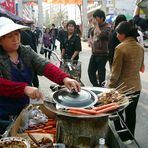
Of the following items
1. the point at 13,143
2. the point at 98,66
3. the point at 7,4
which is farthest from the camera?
the point at 7,4

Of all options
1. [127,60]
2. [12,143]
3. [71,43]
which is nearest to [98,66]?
[71,43]

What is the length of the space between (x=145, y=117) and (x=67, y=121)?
13.5 ft

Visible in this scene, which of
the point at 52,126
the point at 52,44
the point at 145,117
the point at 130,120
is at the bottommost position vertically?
the point at 52,44

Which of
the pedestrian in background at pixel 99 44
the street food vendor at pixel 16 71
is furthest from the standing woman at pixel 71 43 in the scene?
the street food vendor at pixel 16 71

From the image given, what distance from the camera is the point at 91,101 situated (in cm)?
288

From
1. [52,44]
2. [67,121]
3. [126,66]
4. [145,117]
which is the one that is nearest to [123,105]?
[67,121]

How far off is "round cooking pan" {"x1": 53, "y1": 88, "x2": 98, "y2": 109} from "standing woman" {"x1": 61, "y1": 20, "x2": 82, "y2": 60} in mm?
4812

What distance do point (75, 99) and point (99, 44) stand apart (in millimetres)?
5140

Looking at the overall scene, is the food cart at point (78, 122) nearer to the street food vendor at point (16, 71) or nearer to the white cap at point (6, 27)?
the street food vendor at point (16, 71)

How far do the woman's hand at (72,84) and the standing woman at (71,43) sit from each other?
4614 mm

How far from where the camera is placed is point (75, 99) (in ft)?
9.27

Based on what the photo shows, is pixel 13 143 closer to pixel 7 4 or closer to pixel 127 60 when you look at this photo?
pixel 127 60

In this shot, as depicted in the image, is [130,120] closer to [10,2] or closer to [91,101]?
[91,101]

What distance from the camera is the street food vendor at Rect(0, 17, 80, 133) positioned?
3037 millimetres
